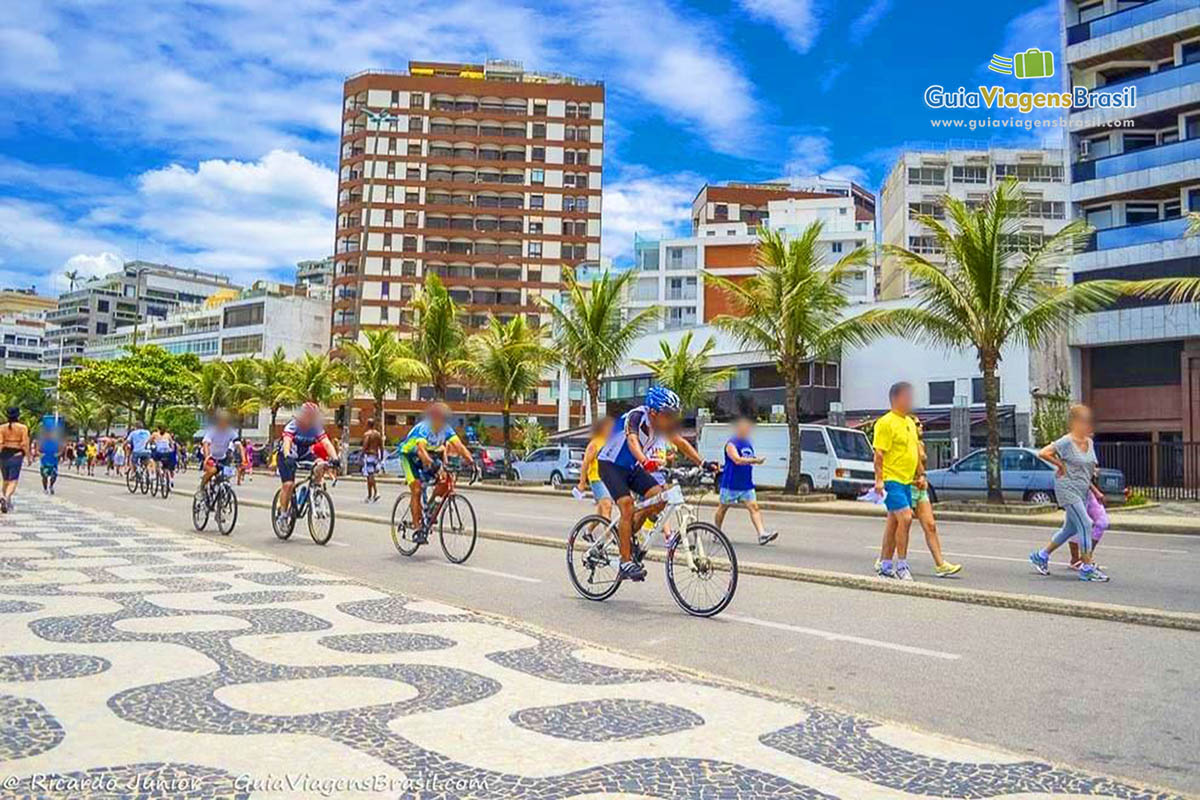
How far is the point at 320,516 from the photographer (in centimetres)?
1251

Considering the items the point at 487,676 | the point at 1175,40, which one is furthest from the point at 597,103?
the point at 487,676

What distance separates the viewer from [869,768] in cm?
381

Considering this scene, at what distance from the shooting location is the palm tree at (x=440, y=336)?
1516 inches

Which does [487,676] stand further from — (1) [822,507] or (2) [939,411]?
(2) [939,411]

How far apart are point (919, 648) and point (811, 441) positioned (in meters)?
22.0

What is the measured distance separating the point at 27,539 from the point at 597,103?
85440 millimetres

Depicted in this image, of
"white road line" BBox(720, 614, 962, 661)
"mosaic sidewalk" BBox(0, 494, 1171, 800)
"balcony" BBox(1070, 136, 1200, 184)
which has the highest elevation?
"balcony" BBox(1070, 136, 1200, 184)

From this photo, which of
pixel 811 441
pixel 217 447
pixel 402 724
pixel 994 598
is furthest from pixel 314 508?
pixel 811 441

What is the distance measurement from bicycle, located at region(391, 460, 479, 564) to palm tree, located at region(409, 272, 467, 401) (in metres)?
26.8

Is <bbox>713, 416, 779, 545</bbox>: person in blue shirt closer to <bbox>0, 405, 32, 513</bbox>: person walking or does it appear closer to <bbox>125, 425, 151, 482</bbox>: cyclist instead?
<bbox>0, 405, 32, 513</bbox>: person walking

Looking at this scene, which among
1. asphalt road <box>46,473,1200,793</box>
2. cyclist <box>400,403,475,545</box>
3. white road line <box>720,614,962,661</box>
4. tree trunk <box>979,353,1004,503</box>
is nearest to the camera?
asphalt road <box>46,473,1200,793</box>

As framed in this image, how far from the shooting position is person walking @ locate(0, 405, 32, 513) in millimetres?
16219

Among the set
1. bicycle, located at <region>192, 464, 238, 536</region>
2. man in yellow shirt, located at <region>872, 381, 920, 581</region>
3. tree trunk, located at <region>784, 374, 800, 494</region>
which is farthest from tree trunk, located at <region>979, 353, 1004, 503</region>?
bicycle, located at <region>192, 464, 238, 536</region>

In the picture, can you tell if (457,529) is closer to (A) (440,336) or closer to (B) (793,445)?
(B) (793,445)
